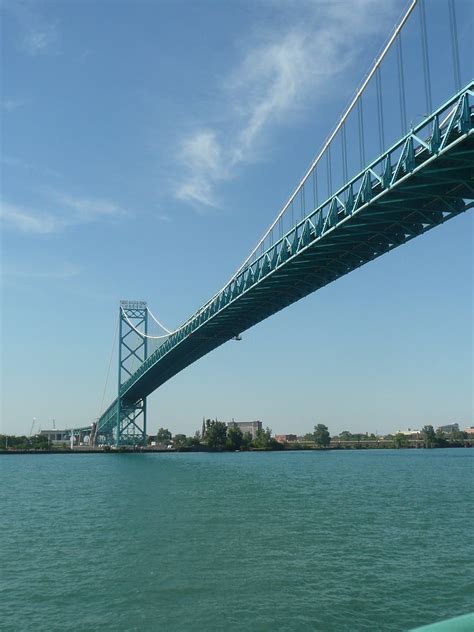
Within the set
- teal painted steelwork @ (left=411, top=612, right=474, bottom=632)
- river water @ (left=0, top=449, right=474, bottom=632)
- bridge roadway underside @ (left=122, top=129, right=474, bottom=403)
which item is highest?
bridge roadway underside @ (left=122, top=129, right=474, bottom=403)

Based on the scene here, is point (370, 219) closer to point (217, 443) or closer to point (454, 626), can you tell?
point (454, 626)

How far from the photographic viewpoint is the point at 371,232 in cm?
2931

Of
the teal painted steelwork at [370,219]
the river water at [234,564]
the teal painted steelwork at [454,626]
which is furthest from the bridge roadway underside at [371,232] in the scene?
the teal painted steelwork at [454,626]

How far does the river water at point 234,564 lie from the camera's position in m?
11.9

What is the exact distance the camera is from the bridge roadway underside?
73.8ft

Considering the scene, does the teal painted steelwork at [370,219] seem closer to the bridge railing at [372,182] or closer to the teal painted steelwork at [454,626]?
the bridge railing at [372,182]

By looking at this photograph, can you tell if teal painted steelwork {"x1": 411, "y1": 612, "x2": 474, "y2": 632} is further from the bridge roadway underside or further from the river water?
the bridge roadway underside

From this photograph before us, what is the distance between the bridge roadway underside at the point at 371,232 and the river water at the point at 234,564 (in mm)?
12211

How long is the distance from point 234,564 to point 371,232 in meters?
18.3

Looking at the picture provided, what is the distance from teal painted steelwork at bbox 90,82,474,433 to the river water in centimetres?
1226

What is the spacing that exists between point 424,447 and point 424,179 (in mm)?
161800

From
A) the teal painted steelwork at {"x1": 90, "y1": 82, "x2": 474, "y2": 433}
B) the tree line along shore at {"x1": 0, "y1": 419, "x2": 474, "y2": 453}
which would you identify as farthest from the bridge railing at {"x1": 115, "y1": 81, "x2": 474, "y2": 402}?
the tree line along shore at {"x1": 0, "y1": 419, "x2": 474, "y2": 453}

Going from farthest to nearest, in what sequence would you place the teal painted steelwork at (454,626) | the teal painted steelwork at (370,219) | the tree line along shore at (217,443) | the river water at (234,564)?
the tree line along shore at (217,443), the teal painted steelwork at (370,219), the river water at (234,564), the teal painted steelwork at (454,626)

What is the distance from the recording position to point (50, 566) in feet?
52.4
